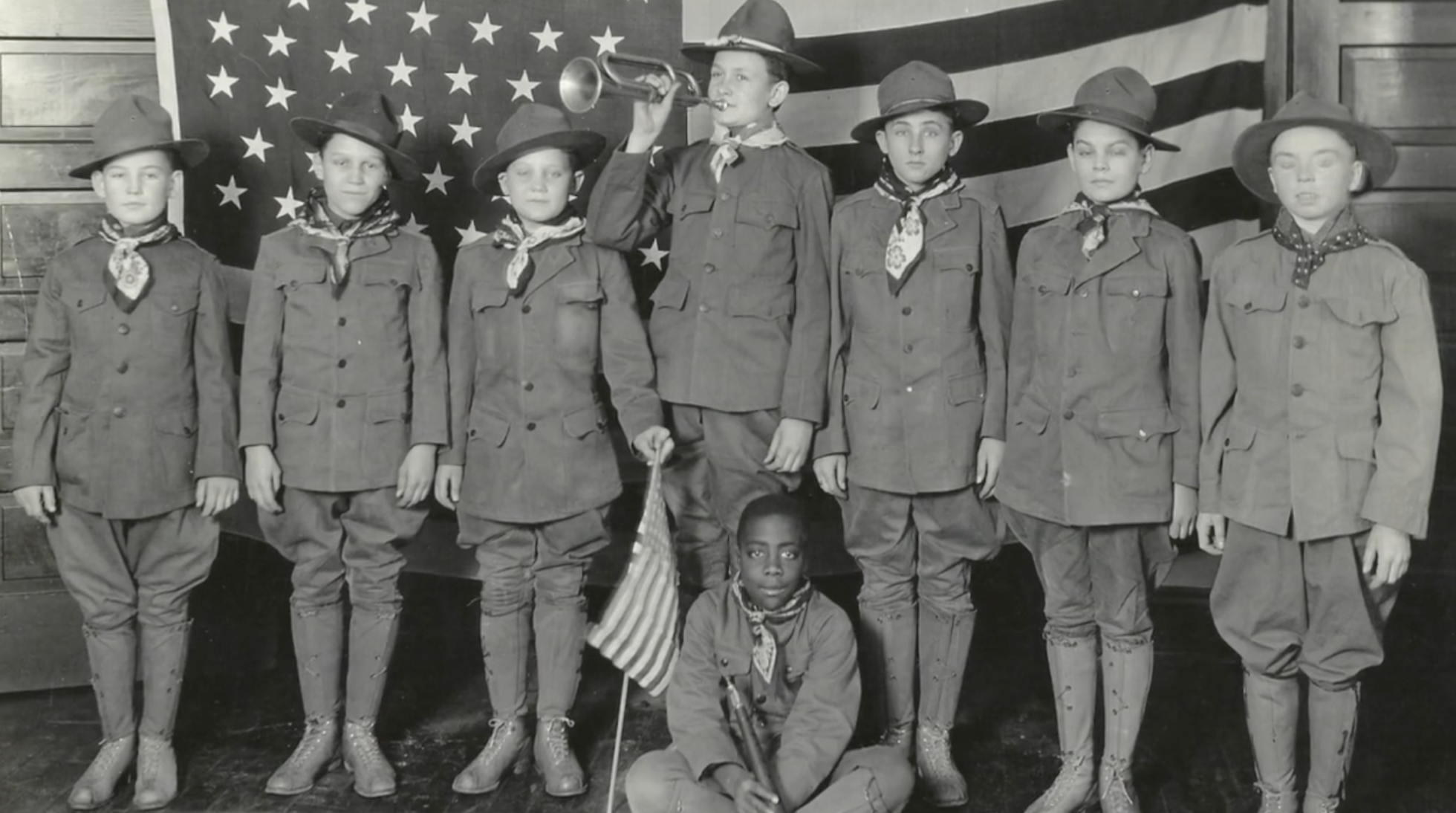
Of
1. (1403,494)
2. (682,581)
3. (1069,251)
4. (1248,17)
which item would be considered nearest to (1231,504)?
(1403,494)

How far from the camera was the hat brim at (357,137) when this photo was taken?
3.75m

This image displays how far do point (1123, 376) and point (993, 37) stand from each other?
1584 mm

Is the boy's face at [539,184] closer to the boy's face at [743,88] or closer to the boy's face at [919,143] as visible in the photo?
the boy's face at [743,88]

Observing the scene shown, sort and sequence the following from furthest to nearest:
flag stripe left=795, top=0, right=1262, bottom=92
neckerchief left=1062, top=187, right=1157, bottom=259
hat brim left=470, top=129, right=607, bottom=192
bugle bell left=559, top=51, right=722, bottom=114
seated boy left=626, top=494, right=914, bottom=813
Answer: flag stripe left=795, top=0, right=1262, bottom=92 → hat brim left=470, top=129, right=607, bottom=192 → bugle bell left=559, top=51, right=722, bottom=114 → neckerchief left=1062, top=187, right=1157, bottom=259 → seated boy left=626, top=494, right=914, bottom=813

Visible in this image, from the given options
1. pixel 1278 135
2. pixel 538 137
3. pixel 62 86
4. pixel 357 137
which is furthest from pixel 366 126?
pixel 1278 135

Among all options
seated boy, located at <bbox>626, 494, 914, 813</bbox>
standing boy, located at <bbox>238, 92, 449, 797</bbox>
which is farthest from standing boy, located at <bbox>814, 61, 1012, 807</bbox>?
standing boy, located at <bbox>238, 92, 449, 797</bbox>

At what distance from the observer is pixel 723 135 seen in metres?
3.93

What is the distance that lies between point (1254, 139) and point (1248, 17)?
1348mm

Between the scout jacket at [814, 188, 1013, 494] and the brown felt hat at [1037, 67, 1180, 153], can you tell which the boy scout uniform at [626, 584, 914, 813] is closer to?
the scout jacket at [814, 188, 1013, 494]

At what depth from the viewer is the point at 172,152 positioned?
3.84 meters

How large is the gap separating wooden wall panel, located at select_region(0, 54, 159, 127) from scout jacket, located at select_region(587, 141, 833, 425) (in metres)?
1.85

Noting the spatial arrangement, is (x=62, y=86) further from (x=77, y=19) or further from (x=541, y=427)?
(x=541, y=427)

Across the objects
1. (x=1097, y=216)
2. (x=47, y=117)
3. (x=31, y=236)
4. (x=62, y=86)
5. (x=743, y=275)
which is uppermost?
(x=62, y=86)

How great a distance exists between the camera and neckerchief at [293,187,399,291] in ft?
12.5
